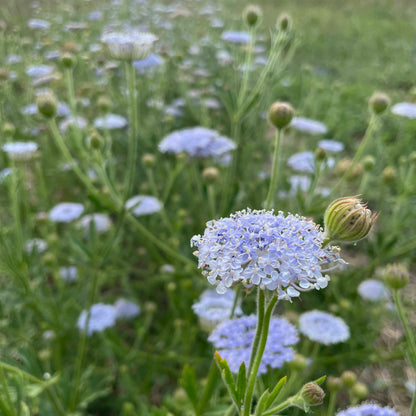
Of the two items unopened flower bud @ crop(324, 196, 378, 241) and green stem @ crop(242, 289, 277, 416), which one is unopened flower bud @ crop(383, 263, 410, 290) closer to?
unopened flower bud @ crop(324, 196, 378, 241)

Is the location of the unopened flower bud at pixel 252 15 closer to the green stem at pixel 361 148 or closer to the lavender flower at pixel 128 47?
the lavender flower at pixel 128 47

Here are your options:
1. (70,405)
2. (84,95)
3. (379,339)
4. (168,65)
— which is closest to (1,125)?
(84,95)

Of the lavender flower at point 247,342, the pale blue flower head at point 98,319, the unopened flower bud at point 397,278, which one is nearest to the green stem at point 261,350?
the lavender flower at point 247,342

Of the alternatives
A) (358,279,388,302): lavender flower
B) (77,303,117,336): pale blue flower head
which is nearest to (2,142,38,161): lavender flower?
(77,303,117,336): pale blue flower head

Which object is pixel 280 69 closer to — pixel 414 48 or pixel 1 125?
pixel 1 125

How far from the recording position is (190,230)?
238 centimetres

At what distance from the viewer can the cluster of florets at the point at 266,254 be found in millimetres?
705

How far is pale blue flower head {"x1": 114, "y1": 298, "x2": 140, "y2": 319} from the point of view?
6.90 ft

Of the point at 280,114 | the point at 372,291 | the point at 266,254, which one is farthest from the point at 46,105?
the point at 372,291

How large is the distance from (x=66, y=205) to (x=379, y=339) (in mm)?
1784

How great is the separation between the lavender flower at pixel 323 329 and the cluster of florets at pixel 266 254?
88cm

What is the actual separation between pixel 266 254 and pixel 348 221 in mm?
175

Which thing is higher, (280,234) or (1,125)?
(280,234)

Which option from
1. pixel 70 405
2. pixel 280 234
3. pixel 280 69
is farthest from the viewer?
pixel 280 69
